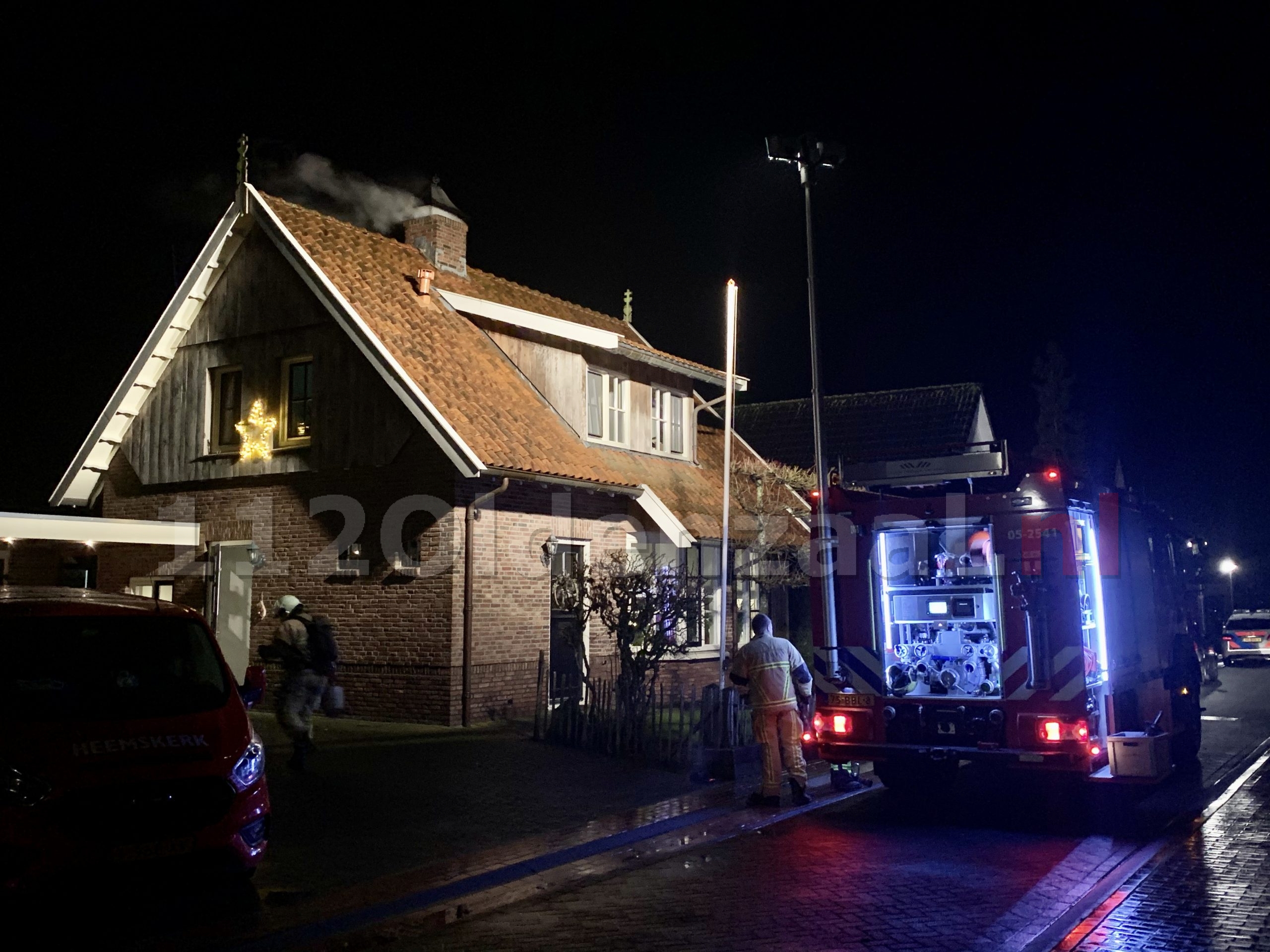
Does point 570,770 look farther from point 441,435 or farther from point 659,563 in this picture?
point 659,563

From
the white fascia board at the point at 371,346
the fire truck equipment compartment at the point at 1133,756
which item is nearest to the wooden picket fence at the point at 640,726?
the white fascia board at the point at 371,346

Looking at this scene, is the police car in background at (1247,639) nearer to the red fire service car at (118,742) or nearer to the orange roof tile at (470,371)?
the orange roof tile at (470,371)

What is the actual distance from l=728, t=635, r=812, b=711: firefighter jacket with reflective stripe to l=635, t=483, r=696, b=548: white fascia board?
732cm

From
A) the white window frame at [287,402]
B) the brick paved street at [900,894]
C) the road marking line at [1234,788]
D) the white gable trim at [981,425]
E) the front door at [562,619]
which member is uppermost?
the white gable trim at [981,425]

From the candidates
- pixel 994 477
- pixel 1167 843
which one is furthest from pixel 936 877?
pixel 994 477

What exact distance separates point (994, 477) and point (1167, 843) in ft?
10.3

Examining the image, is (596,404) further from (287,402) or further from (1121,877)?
(1121,877)

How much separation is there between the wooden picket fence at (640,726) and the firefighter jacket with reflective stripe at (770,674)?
1337 mm

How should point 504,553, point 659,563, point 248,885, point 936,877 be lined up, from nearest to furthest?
point 248,885 < point 936,877 < point 504,553 < point 659,563

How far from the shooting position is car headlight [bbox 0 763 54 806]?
6.19 metres

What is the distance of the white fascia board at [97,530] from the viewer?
15.5m

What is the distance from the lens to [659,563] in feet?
60.9

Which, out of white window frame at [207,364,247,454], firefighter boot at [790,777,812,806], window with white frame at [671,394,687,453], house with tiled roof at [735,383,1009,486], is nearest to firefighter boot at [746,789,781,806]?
firefighter boot at [790,777,812,806]

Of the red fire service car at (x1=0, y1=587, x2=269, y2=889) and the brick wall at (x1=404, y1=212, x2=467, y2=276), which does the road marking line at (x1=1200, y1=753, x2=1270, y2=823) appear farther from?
the brick wall at (x1=404, y1=212, x2=467, y2=276)
